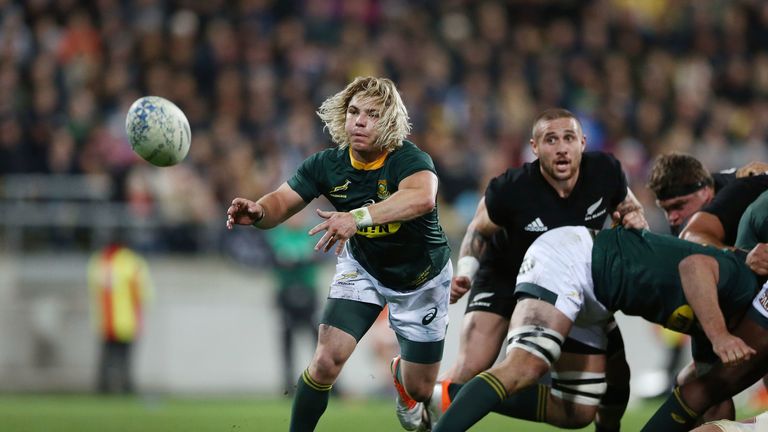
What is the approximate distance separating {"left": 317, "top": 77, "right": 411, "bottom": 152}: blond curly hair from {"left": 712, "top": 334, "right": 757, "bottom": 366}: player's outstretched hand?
2040 millimetres

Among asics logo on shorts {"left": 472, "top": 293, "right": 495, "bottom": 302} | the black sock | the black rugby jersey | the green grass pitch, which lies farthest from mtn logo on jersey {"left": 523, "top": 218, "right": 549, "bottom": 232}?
the green grass pitch

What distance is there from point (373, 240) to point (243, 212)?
2.62ft

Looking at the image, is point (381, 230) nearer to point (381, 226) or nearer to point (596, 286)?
point (381, 226)

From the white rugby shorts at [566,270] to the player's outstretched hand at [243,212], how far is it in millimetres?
1415

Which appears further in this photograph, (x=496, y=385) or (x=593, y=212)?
(x=593, y=212)

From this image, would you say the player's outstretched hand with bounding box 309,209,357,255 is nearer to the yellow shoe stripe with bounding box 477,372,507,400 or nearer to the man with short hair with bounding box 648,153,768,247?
the yellow shoe stripe with bounding box 477,372,507,400

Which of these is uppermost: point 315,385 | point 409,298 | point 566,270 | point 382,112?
point 382,112

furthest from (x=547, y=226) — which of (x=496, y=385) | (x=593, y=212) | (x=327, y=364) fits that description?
(x=327, y=364)

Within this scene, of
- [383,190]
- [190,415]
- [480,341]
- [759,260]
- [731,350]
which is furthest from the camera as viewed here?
[190,415]

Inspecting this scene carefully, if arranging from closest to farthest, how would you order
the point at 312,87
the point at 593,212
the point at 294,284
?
the point at 593,212
the point at 294,284
the point at 312,87

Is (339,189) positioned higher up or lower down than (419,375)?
higher up

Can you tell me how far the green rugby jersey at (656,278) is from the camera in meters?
5.59

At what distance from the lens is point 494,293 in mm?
6855

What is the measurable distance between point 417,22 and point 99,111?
499cm
